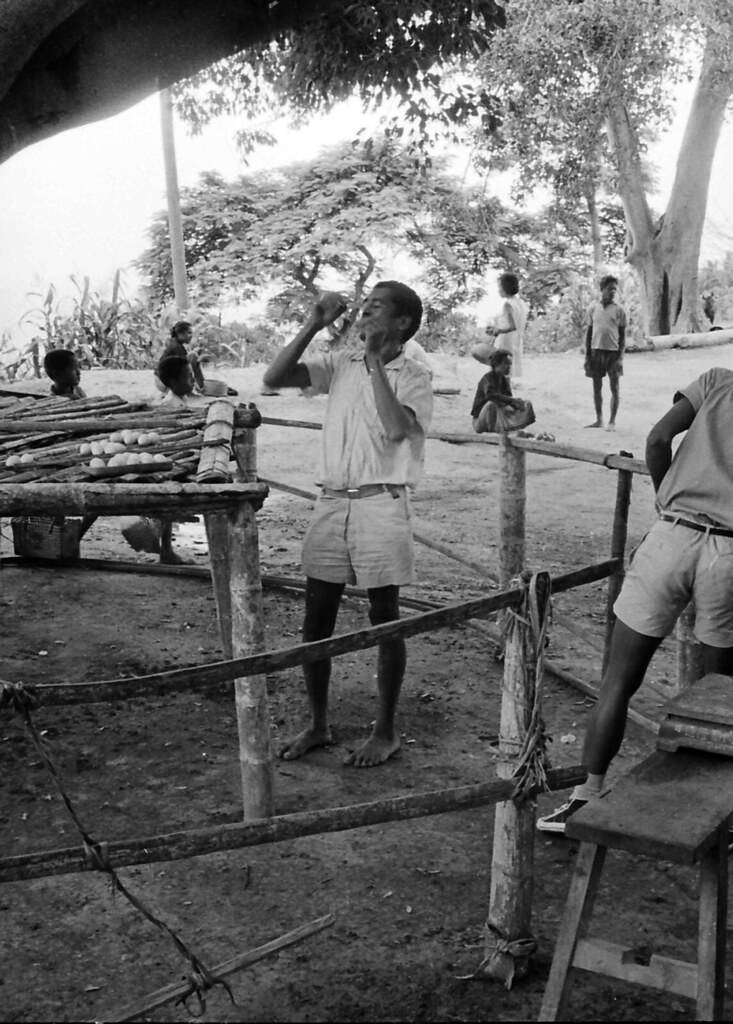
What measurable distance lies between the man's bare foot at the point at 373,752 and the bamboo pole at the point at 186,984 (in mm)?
1237

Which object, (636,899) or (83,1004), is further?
(636,899)

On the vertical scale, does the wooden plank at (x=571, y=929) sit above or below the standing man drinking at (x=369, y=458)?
below

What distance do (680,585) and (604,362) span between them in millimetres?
9441

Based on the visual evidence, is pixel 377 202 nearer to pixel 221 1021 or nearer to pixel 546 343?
pixel 546 343

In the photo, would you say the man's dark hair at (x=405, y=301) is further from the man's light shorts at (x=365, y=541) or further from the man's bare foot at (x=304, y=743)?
the man's bare foot at (x=304, y=743)

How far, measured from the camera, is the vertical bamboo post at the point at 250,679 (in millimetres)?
3330

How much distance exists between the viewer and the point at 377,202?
74.3ft

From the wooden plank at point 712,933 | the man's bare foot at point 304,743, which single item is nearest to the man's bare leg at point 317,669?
the man's bare foot at point 304,743

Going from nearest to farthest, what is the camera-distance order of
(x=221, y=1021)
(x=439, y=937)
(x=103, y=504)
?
(x=221, y=1021), (x=439, y=937), (x=103, y=504)

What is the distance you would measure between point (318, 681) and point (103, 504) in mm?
1267

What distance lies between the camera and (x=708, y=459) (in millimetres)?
3098

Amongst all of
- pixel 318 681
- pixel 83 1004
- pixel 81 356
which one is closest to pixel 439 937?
pixel 83 1004

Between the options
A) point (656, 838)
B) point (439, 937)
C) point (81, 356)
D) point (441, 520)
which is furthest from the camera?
point (81, 356)

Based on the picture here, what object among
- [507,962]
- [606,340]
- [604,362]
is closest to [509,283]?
[606,340]
